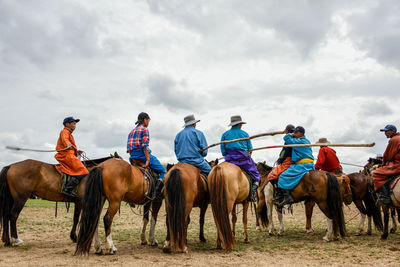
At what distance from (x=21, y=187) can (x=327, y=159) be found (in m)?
8.47

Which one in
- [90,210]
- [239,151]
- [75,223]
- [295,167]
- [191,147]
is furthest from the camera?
[295,167]

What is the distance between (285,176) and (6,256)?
667cm

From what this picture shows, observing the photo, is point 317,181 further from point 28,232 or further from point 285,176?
point 28,232

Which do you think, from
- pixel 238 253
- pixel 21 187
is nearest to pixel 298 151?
pixel 238 253

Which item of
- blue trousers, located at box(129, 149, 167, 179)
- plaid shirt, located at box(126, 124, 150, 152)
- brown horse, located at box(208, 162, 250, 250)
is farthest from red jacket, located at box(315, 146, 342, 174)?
plaid shirt, located at box(126, 124, 150, 152)

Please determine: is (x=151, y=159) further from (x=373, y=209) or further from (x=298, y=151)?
(x=373, y=209)

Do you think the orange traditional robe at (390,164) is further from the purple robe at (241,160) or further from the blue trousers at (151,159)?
the blue trousers at (151,159)

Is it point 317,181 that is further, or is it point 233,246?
point 317,181

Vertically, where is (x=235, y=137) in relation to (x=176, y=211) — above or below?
above

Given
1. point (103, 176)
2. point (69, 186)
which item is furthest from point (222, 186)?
point (69, 186)

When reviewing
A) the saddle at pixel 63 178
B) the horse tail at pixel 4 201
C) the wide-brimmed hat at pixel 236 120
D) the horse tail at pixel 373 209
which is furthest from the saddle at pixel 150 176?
the horse tail at pixel 373 209

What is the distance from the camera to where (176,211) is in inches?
255

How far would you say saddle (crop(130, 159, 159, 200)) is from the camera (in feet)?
24.9

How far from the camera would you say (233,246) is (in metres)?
7.00
